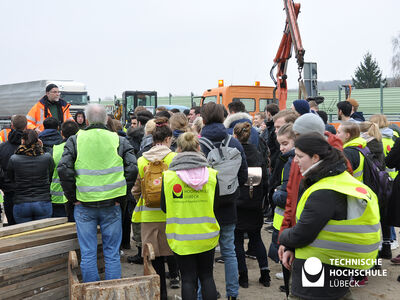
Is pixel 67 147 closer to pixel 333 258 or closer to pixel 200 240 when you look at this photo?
pixel 200 240

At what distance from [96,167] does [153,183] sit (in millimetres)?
602

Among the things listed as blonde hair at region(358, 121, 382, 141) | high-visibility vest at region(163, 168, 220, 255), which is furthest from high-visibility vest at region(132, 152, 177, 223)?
blonde hair at region(358, 121, 382, 141)

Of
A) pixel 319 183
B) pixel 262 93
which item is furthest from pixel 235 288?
pixel 262 93

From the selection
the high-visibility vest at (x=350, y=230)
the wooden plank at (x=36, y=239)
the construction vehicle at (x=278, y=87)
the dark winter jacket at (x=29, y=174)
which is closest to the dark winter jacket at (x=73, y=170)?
the wooden plank at (x=36, y=239)

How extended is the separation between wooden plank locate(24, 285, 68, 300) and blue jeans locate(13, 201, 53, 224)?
1.52m

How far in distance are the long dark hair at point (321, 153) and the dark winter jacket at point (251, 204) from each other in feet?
8.47

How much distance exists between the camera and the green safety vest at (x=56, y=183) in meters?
6.23

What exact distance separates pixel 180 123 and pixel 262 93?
10738mm

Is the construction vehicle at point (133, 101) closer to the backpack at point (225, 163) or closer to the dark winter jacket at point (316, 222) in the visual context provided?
the backpack at point (225, 163)

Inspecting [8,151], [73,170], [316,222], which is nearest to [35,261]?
[73,170]

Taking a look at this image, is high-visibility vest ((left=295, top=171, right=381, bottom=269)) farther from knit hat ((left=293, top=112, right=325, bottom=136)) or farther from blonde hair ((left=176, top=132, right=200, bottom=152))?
blonde hair ((left=176, top=132, right=200, bottom=152))

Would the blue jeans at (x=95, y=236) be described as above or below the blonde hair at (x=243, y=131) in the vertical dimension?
below

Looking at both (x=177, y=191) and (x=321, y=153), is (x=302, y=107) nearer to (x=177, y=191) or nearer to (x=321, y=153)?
(x=177, y=191)

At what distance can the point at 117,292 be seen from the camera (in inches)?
162
